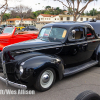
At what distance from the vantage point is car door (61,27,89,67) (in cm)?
422

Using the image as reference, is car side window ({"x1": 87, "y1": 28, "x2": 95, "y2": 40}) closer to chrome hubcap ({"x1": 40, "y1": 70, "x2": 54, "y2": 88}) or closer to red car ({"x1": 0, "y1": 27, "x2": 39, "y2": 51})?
chrome hubcap ({"x1": 40, "y1": 70, "x2": 54, "y2": 88})

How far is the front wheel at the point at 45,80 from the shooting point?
3.34 m

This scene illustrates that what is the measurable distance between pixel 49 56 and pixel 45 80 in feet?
2.18

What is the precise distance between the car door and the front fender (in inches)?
23.2

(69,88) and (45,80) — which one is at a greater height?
(45,80)

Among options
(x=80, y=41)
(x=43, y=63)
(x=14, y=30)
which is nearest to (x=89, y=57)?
(x=80, y=41)

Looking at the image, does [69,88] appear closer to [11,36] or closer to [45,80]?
[45,80]

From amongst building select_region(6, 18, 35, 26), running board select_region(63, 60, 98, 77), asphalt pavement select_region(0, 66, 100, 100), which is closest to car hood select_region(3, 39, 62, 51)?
running board select_region(63, 60, 98, 77)

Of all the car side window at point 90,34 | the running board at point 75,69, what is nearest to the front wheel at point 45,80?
the running board at point 75,69

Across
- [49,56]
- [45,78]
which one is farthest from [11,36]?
[45,78]

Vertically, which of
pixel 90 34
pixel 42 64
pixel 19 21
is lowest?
pixel 42 64

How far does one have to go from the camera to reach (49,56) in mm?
3627

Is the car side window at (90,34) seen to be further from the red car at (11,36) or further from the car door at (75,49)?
the red car at (11,36)

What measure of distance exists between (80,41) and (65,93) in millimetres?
1955
